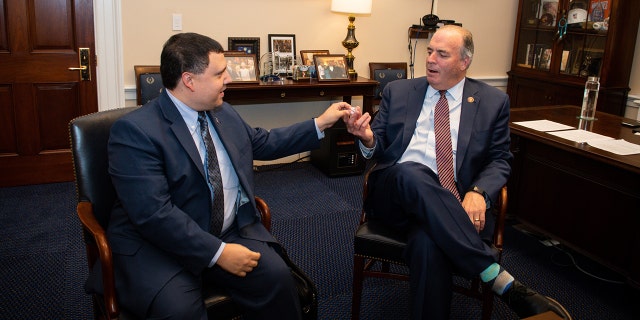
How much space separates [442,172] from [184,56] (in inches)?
47.3

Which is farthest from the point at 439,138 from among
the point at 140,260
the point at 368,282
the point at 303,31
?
the point at 303,31

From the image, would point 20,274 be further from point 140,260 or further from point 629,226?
point 629,226

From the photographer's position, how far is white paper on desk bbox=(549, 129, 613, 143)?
274 centimetres

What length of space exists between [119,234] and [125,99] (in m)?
2.58

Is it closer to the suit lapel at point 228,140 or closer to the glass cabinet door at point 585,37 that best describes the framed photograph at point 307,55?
the glass cabinet door at point 585,37

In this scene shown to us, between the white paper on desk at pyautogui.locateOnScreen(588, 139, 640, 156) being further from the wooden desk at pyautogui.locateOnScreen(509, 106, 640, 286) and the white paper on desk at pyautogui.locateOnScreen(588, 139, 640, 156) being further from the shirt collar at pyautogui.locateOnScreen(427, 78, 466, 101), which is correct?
the shirt collar at pyautogui.locateOnScreen(427, 78, 466, 101)

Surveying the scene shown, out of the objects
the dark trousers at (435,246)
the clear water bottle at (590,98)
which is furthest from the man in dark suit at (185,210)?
the clear water bottle at (590,98)

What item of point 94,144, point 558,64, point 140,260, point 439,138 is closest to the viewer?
point 140,260

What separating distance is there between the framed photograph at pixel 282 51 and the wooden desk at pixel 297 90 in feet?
0.66

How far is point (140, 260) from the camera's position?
5.59ft

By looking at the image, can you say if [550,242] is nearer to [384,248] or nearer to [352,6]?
[384,248]

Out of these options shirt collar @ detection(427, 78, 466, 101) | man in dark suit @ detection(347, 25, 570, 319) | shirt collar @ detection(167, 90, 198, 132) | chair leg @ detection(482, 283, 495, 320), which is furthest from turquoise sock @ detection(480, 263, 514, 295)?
shirt collar @ detection(167, 90, 198, 132)

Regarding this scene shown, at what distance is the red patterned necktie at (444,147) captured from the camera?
229cm

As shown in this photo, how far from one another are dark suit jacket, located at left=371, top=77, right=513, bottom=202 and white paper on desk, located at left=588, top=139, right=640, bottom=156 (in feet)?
1.85
